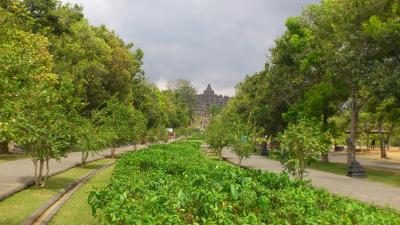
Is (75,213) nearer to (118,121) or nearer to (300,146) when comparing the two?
(300,146)

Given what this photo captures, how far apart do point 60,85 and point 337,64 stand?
49.0 ft

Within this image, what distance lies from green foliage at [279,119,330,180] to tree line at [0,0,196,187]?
813 cm

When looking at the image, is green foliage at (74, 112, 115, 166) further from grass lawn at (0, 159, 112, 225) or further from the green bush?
the green bush

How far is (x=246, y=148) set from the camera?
3119 centimetres

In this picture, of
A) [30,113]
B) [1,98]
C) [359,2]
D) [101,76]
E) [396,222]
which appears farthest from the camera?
[101,76]

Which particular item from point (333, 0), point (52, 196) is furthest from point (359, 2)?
point (52, 196)

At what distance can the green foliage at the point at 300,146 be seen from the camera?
17438mm

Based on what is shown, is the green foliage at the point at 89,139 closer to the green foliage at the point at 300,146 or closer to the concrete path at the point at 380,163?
the green foliage at the point at 300,146

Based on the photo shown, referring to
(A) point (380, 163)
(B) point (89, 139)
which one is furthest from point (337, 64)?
(A) point (380, 163)

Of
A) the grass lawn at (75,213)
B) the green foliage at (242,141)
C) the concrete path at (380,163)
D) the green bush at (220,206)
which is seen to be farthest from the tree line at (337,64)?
the green bush at (220,206)

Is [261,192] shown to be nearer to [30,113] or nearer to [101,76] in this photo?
[30,113]

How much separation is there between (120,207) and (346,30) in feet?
74.2

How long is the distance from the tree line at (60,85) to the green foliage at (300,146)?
26.7 feet

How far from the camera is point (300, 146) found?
1762 centimetres
